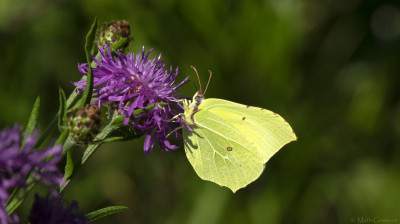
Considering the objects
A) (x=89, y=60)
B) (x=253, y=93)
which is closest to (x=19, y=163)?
(x=89, y=60)

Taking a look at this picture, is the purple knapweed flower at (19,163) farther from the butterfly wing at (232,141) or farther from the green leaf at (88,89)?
the butterfly wing at (232,141)

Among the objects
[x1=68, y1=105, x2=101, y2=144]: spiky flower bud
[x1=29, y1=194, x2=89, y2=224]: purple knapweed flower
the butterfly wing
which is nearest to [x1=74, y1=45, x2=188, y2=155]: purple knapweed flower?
[x1=68, y1=105, x2=101, y2=144]: spiky flower bud

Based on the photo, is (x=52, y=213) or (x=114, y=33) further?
(x=114, y=33)

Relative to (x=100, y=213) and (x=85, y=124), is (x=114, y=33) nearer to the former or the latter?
(x=85, y=124)

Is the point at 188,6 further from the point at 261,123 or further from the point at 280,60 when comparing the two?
the point at 261,123

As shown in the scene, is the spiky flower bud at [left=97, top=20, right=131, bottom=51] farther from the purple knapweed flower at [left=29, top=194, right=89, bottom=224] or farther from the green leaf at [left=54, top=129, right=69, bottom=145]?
the purple knapweed flower at [left=29, top=194, right=89, bottom=224]
